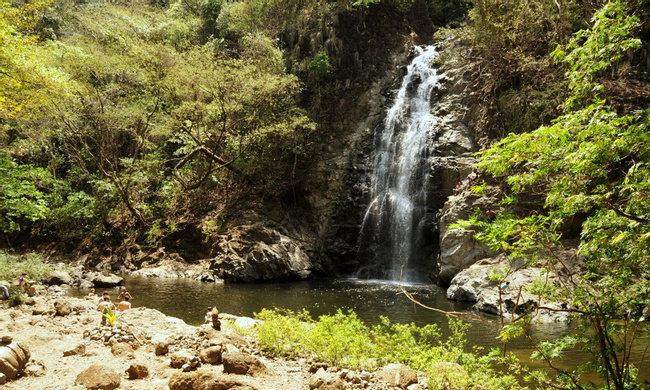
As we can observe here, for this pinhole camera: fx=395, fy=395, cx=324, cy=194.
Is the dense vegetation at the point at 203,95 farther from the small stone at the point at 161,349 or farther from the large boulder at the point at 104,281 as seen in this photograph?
the small stone at the point at 161,349

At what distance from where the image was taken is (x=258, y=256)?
1842 cm

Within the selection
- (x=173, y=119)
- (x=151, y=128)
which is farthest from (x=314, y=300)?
(x=151, y=128)

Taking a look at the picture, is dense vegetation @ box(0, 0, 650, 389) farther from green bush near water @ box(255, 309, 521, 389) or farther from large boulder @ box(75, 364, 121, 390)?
large boulder @ box(75, 364, 121, 390)

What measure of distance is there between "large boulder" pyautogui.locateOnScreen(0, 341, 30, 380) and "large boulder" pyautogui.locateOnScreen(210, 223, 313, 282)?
12724 millimetres

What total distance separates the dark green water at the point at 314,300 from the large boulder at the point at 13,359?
6173 mm

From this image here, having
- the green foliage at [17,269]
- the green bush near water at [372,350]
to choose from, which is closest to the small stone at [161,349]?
the green bush near water at [372,350]

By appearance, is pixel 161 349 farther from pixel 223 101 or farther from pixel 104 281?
pixel 223 101

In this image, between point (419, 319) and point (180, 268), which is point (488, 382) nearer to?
point (419, 319)

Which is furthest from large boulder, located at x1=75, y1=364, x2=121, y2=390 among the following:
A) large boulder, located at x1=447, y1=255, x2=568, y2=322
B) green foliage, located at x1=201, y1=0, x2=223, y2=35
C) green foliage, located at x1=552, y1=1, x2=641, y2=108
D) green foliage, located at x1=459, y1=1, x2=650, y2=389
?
green foliage, located at x1=201, y1=0, x2=223, y2=35

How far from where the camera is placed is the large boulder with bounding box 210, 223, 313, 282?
18.2 metres

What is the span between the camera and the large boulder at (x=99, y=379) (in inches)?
191

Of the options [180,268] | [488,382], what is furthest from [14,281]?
[488,382]

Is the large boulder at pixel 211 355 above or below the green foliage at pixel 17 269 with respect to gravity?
above

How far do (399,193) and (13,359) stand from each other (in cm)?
1763
